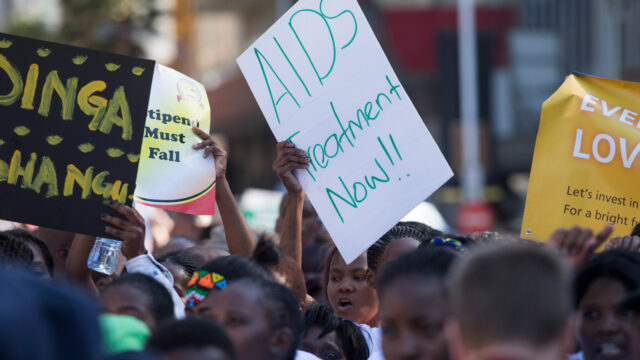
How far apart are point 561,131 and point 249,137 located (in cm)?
3730

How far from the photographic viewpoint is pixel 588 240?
3.11m

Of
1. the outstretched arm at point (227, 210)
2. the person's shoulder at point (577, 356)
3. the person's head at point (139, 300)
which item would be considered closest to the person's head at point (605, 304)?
the person's shoulder at point (577, 356)

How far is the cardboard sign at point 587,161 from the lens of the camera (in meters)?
4.58

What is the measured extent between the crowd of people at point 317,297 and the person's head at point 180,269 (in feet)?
0.03

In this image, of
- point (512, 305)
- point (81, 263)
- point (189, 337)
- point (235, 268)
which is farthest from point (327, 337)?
point (512, 305)

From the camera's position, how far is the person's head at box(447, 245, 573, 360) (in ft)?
Answer: 7.22

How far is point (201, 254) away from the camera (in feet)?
16.5

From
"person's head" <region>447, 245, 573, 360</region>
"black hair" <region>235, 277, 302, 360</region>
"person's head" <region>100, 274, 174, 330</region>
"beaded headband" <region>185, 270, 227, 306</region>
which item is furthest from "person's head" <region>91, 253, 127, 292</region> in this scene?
"person's head" <region>447, 245, 573, 360</region>

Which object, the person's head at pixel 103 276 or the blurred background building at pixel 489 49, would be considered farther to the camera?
the blurred background building at pixel 489 49

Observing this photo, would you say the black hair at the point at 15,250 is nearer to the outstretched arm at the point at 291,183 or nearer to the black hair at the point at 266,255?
the black hair at the point at 266,255

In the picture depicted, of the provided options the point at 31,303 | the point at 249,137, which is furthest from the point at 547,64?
the point at 31,303

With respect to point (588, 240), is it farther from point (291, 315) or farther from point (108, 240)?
point (108, 240)

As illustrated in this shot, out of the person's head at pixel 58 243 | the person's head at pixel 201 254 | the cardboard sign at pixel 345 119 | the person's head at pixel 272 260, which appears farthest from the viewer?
the person's head at pixel 58 243

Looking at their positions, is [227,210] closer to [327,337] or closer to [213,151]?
[213,151]
